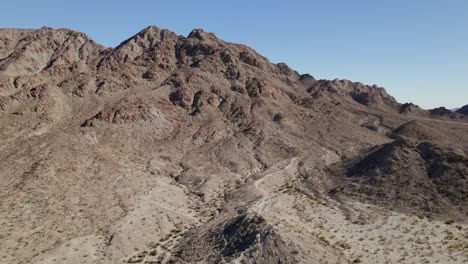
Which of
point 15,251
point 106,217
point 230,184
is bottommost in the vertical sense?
point 15,251

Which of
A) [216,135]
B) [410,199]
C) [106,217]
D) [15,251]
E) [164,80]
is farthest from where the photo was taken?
[164,80]

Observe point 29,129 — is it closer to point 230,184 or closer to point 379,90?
point 230,184

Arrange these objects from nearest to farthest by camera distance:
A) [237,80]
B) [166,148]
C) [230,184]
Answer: [230,184]
[166,148]
[237,80]

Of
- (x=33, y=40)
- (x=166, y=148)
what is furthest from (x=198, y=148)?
(x=33, y=40)

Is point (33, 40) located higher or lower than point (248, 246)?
higher

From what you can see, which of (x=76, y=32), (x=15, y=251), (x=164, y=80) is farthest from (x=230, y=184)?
(x=76, y=32)

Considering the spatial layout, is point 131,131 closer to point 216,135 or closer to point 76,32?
point 216,135

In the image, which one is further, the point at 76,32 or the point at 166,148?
the point at 76,32
